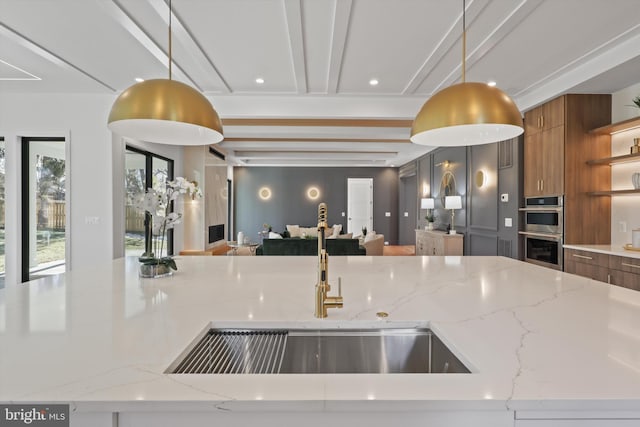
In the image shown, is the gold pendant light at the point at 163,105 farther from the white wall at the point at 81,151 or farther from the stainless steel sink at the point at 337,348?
the white wall at the point at 81,151

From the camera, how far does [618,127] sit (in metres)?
3.30

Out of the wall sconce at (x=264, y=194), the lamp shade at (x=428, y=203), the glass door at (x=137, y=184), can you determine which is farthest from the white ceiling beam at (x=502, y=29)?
the wall sconce at (x=264, y=194)

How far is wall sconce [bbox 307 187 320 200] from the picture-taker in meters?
9.61

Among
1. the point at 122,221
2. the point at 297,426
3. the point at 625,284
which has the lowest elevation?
the point at 625,284

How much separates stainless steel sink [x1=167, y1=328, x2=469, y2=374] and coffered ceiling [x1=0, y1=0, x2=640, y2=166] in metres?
2.33

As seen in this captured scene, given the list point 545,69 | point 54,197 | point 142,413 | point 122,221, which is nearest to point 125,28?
point 122,221

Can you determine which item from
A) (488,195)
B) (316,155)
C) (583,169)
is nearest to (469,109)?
(583,169)

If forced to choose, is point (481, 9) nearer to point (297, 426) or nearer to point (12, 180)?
point (297, 426)

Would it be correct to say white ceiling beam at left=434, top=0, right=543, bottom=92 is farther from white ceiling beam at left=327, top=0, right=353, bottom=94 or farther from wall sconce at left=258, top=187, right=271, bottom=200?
wall sconce at left=258, top=187, right=271, bottom=200

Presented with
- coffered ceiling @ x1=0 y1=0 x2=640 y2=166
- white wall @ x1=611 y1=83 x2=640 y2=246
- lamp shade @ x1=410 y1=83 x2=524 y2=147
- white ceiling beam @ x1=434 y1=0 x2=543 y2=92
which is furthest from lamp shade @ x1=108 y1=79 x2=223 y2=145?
white wall @ x1=611 y1=83 x2=640 y2=246

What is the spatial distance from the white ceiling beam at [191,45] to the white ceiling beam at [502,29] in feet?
7.78

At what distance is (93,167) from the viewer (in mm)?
4074

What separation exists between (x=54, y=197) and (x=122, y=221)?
36.8 inches

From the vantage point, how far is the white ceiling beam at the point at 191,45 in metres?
2.38
